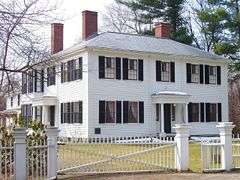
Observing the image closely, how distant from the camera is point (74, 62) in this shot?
104ft

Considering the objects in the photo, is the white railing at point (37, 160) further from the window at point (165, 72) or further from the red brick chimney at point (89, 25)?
the red brick chimney at point (89, 25)

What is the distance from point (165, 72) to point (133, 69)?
276cm

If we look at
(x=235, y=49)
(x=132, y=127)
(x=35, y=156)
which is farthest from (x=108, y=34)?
(x=35, y=156)

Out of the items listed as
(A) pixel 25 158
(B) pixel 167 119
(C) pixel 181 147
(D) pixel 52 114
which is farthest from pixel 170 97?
(A) pixel 25 158

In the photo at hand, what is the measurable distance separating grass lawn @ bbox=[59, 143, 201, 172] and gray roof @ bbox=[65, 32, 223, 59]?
1620 cm

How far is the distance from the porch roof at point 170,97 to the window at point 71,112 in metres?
5.00

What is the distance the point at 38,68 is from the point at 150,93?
66.5 ft

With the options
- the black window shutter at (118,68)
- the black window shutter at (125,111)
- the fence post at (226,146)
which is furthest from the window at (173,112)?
the fence post at (226,146)

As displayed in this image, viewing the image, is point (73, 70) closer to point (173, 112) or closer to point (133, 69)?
point (133, 69)

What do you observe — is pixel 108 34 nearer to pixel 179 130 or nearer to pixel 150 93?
pixel 150 93

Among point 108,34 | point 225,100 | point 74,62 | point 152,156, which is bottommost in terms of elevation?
point 152,156

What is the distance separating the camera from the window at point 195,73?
115 feet

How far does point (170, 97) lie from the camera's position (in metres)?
32.4

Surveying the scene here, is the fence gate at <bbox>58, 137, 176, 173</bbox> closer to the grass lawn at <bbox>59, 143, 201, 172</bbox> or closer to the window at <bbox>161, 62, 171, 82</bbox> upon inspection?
the grass lawn at <bbox>59, 143, 201, 172</bbox>
